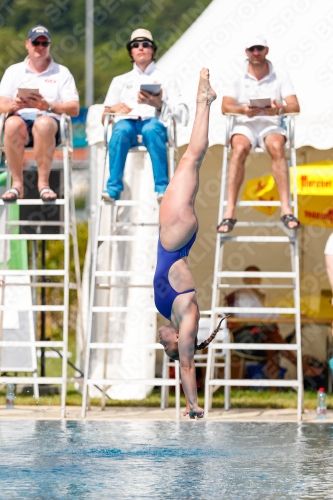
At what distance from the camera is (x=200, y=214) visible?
40.9 ft

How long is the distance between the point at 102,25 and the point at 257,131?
3521cm

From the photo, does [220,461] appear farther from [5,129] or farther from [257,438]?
[5,129]

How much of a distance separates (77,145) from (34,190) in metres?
1.76

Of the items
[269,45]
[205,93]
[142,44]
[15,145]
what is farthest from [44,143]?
[205,93]

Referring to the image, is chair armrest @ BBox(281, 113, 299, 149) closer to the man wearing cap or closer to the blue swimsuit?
the man wearing cap

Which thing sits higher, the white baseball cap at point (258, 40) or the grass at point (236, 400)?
the white baseball cap at point (258, 40)

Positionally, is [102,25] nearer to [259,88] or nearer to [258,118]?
[259,88]

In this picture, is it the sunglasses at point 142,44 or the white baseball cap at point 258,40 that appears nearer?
the white baseball cap at point 258,40

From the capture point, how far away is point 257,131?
9703 mm

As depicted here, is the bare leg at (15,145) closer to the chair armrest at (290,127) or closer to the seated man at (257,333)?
the chair armrest at (290,127)

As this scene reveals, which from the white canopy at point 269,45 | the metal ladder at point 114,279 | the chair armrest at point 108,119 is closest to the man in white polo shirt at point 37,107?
the chair armrest at point 108,119

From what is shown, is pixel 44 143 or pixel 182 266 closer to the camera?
pixel 182 266

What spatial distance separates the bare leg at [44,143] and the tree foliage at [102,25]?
3308cm

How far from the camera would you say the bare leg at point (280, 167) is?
30.8 feet
